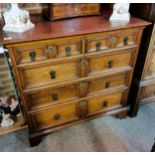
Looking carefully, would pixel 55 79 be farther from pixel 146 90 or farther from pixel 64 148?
pixel 146 90

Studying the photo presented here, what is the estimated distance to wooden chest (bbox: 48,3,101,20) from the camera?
129cm

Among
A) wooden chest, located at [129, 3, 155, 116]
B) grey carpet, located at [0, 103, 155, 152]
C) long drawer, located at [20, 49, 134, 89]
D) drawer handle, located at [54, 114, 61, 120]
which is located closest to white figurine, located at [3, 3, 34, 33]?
long drawer, located at [20, 49, 134, 89]

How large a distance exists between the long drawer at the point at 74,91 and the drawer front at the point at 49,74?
9cm

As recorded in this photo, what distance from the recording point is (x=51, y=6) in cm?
128

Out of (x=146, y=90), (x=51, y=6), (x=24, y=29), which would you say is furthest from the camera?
(x=146, y=90)

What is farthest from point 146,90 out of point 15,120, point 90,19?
point 15,120

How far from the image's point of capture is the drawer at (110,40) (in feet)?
4.03

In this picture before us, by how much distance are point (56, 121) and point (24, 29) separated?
0.87 meters

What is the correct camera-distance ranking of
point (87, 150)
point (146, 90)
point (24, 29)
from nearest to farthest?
point (24, 29)
point (87, 150)
point (146, 90)

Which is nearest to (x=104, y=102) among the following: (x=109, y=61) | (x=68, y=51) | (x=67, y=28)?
(x=109, y=61)

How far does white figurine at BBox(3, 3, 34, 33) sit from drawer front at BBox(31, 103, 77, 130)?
0.68 metres

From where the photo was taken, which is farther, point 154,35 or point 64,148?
point 64,148

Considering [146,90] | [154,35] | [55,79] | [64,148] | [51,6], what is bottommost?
[64,148]

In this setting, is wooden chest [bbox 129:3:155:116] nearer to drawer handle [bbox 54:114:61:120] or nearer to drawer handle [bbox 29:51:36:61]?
drawer handle [bbox 54:114:61:120]
